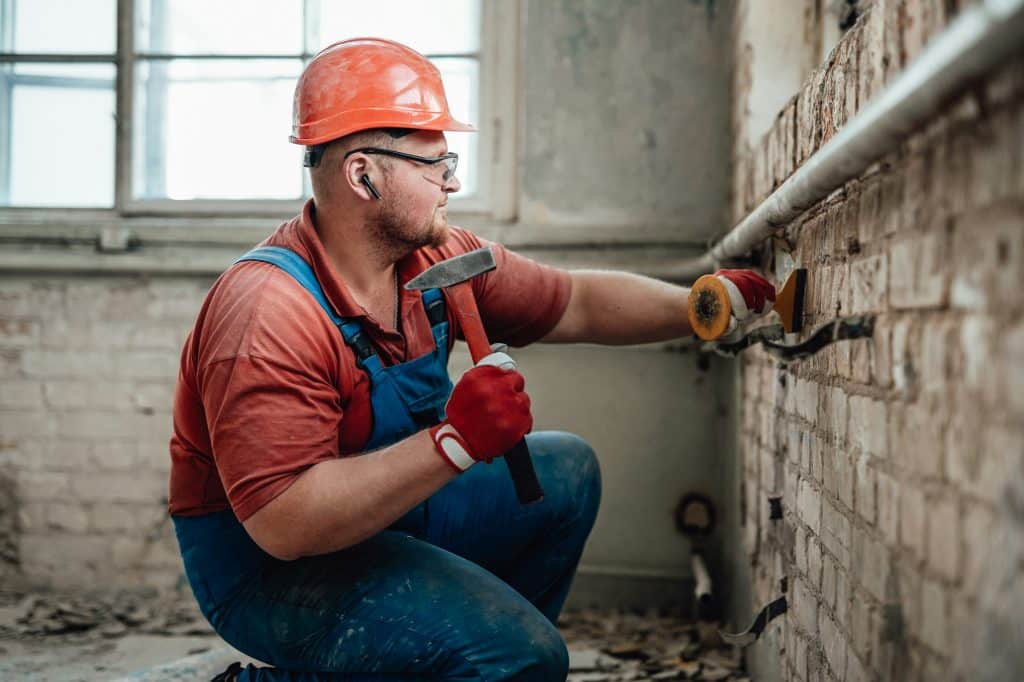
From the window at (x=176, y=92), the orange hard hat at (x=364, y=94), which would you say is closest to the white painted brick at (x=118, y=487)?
the window at (x=176, y=92)

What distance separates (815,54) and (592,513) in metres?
1.46

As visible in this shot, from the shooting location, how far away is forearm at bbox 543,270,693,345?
7.06 ft

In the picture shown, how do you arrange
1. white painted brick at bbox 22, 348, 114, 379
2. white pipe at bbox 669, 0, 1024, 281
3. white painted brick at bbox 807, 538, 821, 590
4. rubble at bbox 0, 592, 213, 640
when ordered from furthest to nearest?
white painted brick at bbox 22, 348, 114, 379 → rubble at bbox 0, 592, 213, 640 → white painted brick at bbox 807, 538, 821, 590 → white pipe at bbox 669, 0, 1024, 281

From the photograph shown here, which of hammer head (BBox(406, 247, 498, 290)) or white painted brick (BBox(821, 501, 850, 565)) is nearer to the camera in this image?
white painted brick (BBox(821, 501, 850, 565))

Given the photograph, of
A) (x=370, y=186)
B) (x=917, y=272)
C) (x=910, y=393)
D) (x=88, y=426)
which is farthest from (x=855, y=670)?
(x=88, y=426)

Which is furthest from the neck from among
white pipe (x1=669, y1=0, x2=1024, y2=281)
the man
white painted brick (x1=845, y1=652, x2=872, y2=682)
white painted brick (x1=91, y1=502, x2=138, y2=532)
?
white painted brick (x1=91, y1=502, x2=138, y2=532)

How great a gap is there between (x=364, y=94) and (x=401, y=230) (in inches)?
11.5

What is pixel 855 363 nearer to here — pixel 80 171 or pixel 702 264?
pixel 702 264

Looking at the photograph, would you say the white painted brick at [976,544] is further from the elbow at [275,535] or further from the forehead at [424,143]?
the forehead at [424,143]

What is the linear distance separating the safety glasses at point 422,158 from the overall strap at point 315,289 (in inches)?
10.2

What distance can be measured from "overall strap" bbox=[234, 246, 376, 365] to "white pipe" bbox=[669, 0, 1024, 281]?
853 millimetres

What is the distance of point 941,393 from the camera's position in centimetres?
108

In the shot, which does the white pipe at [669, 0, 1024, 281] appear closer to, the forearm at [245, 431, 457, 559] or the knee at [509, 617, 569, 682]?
the forearm at [245, 431, 457, 559]

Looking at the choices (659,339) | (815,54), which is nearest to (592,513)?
(659,339)
